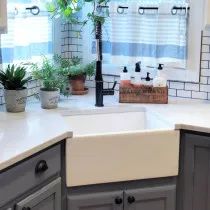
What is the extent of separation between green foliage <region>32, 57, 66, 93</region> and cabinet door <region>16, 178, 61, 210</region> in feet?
2.20

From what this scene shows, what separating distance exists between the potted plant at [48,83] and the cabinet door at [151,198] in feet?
2.25

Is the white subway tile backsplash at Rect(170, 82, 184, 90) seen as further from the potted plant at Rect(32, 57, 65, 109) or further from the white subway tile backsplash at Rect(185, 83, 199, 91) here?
the potted plant at Rect(32, 57, 65, 109)

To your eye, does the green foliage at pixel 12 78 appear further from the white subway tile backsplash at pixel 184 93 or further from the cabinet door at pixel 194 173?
the white subway tile backsplash at pixel 184 93

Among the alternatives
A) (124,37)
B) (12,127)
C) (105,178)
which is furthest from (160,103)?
(12,127)

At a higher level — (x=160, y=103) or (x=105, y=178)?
(x=160, y=103)

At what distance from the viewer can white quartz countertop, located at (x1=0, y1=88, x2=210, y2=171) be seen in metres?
1.95

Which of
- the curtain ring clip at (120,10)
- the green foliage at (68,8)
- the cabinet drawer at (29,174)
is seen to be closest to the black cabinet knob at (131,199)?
the cabinet drawer at (29,174)

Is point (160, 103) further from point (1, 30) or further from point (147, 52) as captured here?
point (1, 30)

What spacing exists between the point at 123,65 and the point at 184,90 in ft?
1.41

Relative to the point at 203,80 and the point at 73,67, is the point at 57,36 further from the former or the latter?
the point at 203,80

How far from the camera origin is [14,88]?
250 cm

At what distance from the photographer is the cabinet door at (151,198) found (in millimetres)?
2344

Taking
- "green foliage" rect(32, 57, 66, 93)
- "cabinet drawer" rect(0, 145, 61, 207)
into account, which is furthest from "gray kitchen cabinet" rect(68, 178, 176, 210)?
"green foliage" rect(32, 57, 66, 93)

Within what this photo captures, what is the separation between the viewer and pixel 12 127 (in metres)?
2.25
